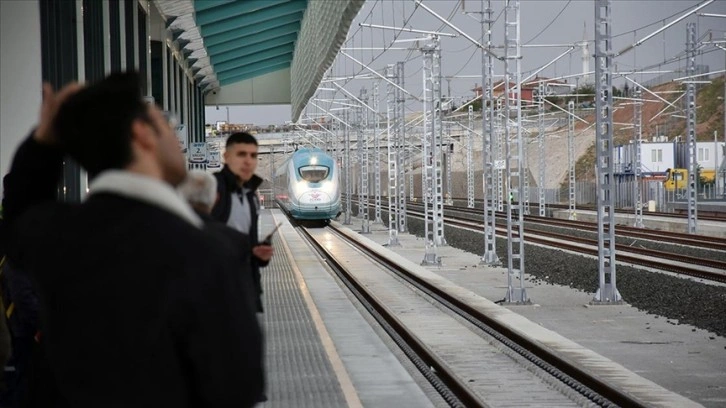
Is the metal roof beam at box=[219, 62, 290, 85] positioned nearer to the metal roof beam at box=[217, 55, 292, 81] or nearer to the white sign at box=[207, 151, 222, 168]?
the metal roof beam at box=[217, 55, 292, 81]

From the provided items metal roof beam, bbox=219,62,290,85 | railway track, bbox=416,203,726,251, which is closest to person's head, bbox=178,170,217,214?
railway track, bbox=416,203,726,251

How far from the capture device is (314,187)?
57656 mm

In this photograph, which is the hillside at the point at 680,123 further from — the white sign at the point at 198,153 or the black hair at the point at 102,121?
the black hair at the point at 102,121

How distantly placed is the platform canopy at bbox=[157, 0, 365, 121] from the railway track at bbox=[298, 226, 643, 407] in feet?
16.0

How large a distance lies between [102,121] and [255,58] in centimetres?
4488

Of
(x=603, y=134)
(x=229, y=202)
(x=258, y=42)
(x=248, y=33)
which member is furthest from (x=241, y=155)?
(x=258, y=42)

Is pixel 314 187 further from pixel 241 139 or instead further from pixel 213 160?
pixel 241 139

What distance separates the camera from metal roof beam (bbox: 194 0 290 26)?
3400 cm

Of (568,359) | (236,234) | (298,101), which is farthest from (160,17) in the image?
(236,234)

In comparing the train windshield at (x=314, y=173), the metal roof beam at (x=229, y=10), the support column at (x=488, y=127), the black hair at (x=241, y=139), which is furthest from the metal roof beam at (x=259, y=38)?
the black hair at (x=241, y=139)

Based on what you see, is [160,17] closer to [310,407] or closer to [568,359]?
[568,359]

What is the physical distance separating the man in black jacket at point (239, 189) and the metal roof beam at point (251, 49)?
1363 inches

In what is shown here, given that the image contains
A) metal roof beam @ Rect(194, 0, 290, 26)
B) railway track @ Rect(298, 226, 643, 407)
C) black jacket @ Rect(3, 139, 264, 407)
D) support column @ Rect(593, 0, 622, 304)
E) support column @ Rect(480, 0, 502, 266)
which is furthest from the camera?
metal roof beam @ Rect(194, 0, 290, 26)

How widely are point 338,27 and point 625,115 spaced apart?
106 m
